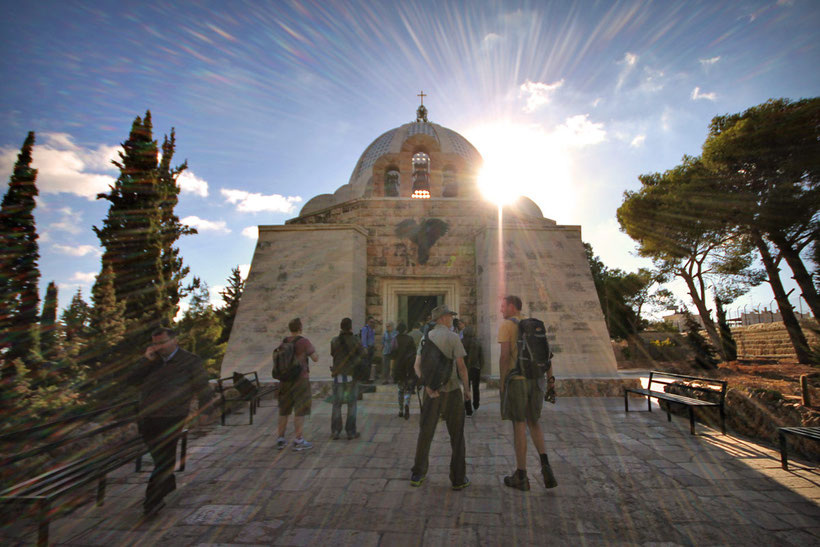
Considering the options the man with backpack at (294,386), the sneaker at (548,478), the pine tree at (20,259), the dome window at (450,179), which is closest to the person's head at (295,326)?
the man with backpack at (294,386)

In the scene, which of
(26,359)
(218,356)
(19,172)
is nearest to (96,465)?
(26,359)

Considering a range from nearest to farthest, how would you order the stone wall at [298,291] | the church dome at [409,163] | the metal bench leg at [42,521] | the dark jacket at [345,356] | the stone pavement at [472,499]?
the metal bench leg at [42,521] → the stone pavement at [472,499] → the dark jacket at [345,356] → the stone wall at [298,291] → the church dome at [409,163]

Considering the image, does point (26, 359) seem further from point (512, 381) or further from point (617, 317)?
point (617, 317)

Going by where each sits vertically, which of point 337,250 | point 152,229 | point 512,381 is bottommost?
point 512,381

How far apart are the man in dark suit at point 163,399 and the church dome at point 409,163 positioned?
783cm

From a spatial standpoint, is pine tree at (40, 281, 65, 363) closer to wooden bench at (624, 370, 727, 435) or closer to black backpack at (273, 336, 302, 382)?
black backpack at (273, 336, 302, 382)

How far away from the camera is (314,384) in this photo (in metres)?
7.72

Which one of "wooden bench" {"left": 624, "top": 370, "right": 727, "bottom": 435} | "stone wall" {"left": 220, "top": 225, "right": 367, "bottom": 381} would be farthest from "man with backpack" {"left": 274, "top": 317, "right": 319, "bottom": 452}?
"wooden bench" {"left": 624, "top": 370, "right": 727, "bottom": 435}

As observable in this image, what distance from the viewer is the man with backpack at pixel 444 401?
3.25 meters

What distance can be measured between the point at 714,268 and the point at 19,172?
21.6 metres

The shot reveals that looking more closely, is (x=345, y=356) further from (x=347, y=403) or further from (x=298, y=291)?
(x=298, y=291)

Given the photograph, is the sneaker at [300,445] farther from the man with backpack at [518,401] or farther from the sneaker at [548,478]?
the sneaker at [548,478]

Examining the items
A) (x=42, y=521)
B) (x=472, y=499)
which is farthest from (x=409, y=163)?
(x=42, y=521)

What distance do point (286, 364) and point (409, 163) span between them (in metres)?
7.44
